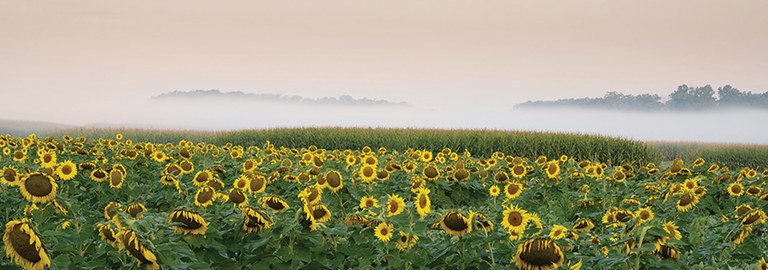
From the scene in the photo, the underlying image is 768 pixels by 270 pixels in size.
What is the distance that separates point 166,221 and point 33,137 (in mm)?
9568

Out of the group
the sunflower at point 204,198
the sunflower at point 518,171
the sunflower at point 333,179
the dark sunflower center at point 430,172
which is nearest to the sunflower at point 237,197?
the sunflower at point 204,198

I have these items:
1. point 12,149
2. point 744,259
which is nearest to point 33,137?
point 12,149

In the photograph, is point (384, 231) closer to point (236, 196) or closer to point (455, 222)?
point (455, 222)

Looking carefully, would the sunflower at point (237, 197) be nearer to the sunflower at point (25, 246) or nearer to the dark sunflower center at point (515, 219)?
the sunflower at point (25, 246)

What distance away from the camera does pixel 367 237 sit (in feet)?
13.5

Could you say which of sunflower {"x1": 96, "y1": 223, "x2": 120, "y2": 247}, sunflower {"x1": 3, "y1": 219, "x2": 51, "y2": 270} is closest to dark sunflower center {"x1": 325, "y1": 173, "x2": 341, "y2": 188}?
sunflower {"x1": 96, "y1": 223, "x2": 120, "y2": 247}

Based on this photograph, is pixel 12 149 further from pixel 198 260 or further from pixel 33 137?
pixel 198 260

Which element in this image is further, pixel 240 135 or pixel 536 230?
pixel 240 135

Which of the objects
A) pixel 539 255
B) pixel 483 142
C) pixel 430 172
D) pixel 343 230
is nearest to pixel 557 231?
pixel 539 255

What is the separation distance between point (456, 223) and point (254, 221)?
1.08m

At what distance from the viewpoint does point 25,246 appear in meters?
3.04

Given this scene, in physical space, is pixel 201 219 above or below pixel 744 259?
above

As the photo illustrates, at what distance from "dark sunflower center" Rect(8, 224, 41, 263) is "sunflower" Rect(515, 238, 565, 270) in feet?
7.08

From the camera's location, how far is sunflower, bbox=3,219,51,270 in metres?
3.03
